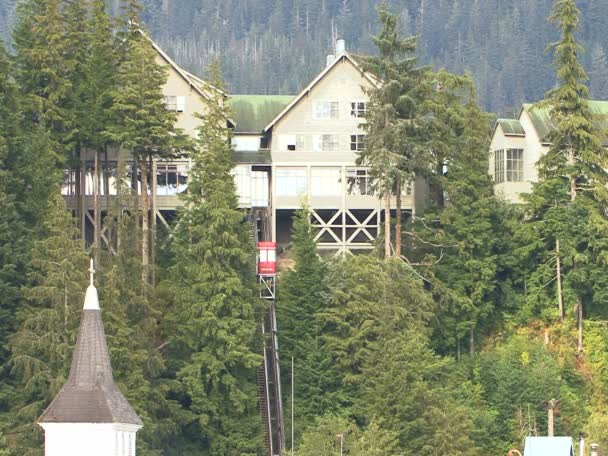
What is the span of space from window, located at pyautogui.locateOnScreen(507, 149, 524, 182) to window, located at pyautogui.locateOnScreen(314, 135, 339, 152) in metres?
8.60

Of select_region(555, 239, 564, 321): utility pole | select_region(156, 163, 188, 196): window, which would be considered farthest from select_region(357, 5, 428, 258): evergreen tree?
select_region(156, 163, 188, 196): window

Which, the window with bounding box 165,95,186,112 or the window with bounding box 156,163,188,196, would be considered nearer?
the window with bounding box 156,163,188,196

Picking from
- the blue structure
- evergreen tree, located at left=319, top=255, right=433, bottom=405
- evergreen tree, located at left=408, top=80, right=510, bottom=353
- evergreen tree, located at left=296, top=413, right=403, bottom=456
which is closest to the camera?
the blue structure

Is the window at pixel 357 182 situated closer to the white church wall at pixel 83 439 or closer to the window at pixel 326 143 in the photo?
the window at pixel 326 143

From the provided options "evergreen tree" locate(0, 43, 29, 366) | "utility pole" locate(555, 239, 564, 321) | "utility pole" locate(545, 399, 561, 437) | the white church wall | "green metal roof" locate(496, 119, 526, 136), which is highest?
"green metal roof" locate(496, 119, 526, 136)

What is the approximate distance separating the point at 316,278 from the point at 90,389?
24053 millimetres

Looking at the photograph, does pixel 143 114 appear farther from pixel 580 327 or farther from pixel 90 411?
pixel 90 411

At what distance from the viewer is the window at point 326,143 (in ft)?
322

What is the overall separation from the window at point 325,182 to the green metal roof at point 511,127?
878cm

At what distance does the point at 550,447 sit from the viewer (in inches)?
2936

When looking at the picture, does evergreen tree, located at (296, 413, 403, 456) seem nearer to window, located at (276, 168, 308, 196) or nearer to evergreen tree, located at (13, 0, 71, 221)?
evergreen tree, located at (13, 0, 71, 221)

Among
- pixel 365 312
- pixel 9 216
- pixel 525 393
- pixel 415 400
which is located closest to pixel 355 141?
pixel 365 312

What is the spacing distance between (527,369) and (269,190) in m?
18.6

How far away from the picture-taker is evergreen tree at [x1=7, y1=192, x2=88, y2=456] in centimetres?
7581
